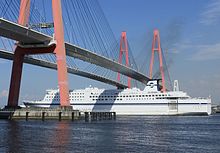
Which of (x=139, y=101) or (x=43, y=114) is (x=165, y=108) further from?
(x=43, y=114)

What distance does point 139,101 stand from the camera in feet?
227

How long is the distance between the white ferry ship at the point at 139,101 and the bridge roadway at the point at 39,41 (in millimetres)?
12319

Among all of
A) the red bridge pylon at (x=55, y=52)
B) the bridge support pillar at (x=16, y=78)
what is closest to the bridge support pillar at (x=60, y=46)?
the red bridge pylon at (x=55, y=52)

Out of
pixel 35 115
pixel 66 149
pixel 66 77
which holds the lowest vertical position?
pixel 66 149

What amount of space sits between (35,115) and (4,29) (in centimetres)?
1024

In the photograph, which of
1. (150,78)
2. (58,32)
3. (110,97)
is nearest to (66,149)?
(58,32)

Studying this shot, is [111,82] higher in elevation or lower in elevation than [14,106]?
higher

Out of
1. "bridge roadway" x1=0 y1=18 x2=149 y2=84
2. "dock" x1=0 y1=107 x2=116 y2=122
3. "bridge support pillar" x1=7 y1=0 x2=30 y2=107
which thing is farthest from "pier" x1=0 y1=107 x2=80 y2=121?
"bridge roadway" x1=0 y1=18 x2=149 y2=84

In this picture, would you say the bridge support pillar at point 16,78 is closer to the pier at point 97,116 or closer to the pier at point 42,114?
the pier at point 42,114

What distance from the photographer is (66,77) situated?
39875mm

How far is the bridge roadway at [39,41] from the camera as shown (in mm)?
36094

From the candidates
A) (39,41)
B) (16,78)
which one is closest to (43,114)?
(16,78)

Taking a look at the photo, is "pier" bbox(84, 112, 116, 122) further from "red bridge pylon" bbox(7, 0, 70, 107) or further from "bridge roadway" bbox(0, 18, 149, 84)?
"bridge roadway" bbox(0, 18, 149, 84)

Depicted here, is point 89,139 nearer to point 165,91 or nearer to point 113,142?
point 113,142
